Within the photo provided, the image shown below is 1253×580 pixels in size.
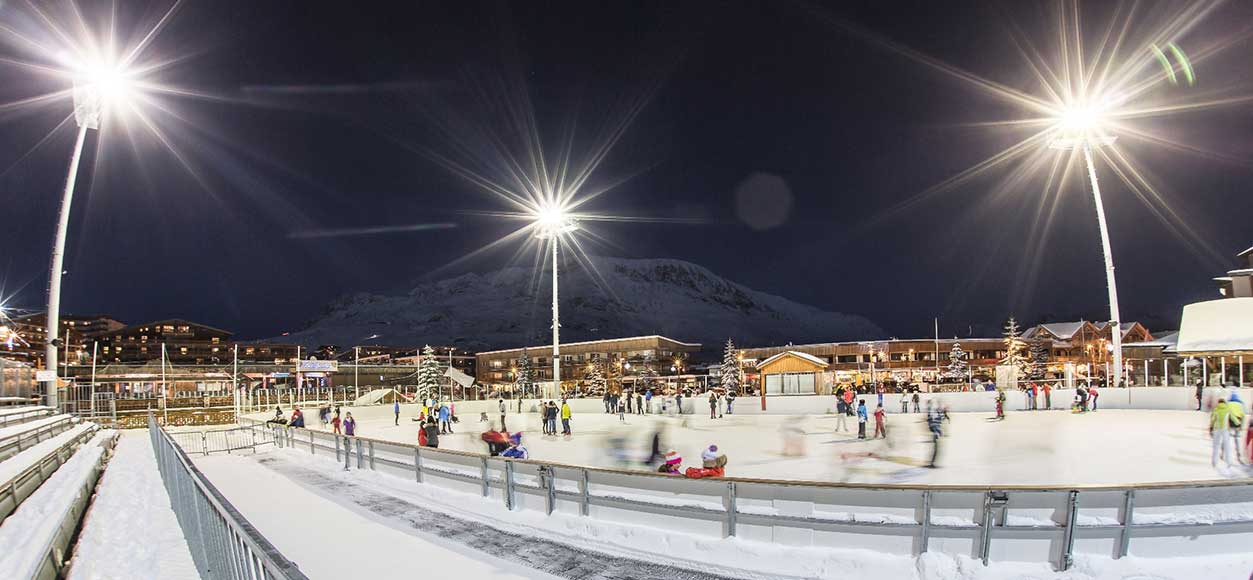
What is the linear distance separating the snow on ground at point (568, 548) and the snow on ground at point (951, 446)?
13.1 feet

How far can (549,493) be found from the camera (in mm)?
9625

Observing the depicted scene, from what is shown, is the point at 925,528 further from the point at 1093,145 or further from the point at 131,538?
the point at 1093,145

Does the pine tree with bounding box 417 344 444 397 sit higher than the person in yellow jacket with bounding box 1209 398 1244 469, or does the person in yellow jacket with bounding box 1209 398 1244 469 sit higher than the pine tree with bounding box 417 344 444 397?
the person in yellow jacket with bounding box 1209 398 1244 469

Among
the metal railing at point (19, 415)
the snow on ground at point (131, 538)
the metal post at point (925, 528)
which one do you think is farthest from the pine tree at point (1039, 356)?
the metal railing at point (19, 415)

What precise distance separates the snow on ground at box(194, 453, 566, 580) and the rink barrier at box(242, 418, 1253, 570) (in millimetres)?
2380

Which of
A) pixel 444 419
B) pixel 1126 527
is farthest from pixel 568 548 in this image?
pixel 444 419

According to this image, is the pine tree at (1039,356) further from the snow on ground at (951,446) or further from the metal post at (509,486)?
the metal post at (509,486)

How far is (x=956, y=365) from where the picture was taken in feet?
225

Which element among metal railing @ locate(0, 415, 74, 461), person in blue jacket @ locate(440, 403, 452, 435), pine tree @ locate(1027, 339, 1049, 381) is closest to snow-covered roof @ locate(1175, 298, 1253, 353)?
person in blue jacket @ locate(440, 403, 452, 435)

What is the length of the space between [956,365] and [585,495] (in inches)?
2760

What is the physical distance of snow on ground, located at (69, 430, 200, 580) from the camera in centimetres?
561

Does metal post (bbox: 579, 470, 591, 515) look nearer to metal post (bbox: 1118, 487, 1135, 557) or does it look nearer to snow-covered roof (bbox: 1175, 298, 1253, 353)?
metal post (bbox: 1118, 487, 1135, 557)

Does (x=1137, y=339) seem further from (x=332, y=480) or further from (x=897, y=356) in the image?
(x=332, y=480)

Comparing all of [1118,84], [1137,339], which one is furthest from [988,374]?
[1118,84]
